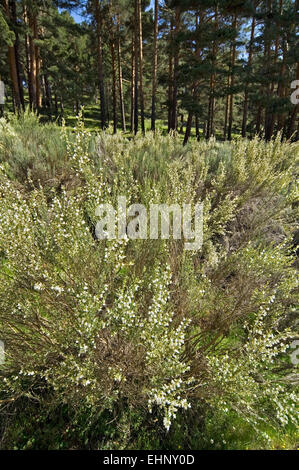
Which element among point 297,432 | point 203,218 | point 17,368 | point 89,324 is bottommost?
point 297,432

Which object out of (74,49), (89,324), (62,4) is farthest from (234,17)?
(89,324)

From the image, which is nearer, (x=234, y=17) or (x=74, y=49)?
(x=234, y=17)

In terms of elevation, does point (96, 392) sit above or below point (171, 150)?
below

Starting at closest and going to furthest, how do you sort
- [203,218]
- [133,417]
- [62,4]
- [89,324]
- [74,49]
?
[89,324]
[133,417]
[203,218]
[62,4]
[74,49]

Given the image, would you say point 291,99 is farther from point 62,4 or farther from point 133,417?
point 133,417

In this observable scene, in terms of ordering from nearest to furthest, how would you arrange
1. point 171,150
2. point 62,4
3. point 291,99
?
point 171,150 < point 291,99 < point 62,4

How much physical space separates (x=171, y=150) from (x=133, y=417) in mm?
4295

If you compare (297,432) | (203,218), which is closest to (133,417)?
(297,432)

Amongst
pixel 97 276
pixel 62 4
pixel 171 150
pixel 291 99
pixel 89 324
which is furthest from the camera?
pixel 62 4

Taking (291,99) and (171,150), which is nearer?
(171,150)

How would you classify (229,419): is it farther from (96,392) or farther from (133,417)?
(96,392)

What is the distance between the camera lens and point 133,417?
6.01 ft

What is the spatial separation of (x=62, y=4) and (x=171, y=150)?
14.7 metres
